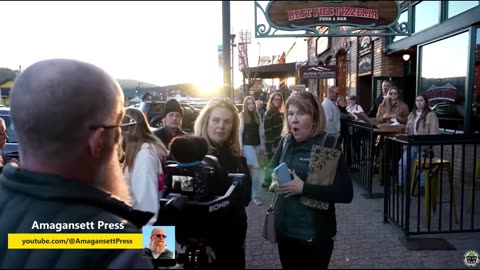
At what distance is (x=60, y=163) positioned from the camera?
0.98 m

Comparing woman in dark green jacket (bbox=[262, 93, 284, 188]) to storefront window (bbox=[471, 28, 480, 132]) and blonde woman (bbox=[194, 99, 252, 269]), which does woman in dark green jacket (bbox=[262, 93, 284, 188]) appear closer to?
storefront window (bbox=[471, 28, 480, 132])

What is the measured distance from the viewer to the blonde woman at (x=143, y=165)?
83.0 inches

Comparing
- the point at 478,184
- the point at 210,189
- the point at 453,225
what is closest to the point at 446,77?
the point at 478,184

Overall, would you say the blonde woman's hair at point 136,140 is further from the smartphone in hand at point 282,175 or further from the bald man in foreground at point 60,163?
the bald man in foreground at point 60,163

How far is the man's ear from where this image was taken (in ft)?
3.28

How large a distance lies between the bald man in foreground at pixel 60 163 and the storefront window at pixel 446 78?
7.57 metres

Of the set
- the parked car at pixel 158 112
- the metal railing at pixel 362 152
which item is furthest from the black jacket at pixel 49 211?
the parked car at pixel 158 112

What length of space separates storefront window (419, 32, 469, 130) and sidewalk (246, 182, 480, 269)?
316 cm

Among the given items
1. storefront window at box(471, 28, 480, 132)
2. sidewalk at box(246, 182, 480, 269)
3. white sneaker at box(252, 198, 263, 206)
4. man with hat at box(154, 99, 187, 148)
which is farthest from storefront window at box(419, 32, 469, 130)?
man with hat at box(154, 99, 187, 148)

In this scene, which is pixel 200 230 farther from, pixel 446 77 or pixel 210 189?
pixel 446 77

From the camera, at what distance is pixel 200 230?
71.9 inches

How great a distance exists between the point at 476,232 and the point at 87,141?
4.77 metres

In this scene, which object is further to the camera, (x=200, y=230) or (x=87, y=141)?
(x=200, y=230)

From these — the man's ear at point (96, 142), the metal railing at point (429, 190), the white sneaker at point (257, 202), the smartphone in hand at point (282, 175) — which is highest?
the man's ear at point (96, 142)
